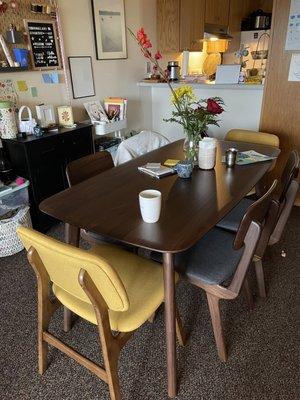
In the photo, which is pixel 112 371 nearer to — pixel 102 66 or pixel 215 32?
pixel 102 66

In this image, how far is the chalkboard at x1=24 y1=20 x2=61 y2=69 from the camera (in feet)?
8.16

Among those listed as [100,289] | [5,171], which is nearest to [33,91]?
[5,171]

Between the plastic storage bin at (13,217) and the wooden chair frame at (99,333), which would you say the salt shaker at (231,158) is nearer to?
the wooden chair frame at (99,333)

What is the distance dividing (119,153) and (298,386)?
172 cm

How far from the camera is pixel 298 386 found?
133 centimetres

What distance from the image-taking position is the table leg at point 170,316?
Result: 1084mm

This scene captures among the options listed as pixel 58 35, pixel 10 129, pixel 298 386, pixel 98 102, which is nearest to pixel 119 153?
pixel 10 129

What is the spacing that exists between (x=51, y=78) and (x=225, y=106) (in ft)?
5.70

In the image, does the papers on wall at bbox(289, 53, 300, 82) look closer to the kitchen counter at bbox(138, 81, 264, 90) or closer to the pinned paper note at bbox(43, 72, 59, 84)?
the kitchen counter at bbox(138, 81, 264, 90)

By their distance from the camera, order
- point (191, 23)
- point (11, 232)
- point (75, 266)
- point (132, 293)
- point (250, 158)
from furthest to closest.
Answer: point (191, 23), point (11, 232), point (250, 158), point (132, 293), point (75, 266)

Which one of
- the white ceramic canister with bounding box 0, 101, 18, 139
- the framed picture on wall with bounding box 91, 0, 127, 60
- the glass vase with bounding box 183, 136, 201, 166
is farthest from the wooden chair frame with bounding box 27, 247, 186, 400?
the framed picture on wall with bounding box 91, 0, 127, 60

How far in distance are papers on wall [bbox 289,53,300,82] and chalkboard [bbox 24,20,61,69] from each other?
206 cm

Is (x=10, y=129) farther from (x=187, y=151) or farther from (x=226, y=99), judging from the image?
(x=226, y=99)

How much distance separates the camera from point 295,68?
258 cm
